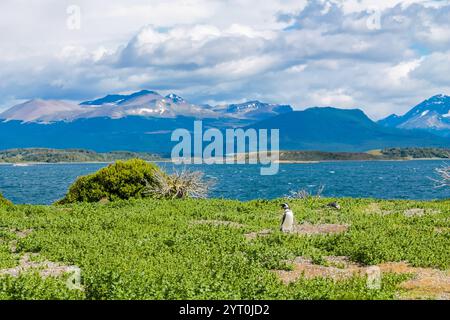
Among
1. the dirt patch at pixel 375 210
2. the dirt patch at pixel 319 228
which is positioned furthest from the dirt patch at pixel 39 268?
the dirt patch at pixel 375 210

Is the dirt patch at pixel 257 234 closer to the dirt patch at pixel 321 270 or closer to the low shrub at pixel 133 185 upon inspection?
the dirt patch at pixel 321 270

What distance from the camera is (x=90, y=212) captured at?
3872 cm

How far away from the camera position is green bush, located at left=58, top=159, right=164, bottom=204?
51.5 metres

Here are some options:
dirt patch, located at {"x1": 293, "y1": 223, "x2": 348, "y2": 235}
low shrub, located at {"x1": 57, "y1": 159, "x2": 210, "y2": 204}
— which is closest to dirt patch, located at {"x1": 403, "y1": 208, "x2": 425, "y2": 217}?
dirt patch, located at {"x1": 293, "y1": 223, "x2": 348, "y2": 235}

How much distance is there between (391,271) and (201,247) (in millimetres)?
8288

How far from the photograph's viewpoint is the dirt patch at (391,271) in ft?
60.4

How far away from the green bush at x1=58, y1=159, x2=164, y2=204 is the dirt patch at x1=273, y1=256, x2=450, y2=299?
2934 centimetres

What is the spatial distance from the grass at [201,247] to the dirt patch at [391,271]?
45 centimetres

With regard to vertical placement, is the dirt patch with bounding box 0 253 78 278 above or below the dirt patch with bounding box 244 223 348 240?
above

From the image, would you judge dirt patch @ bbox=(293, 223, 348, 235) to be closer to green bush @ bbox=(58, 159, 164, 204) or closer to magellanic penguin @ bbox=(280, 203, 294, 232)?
magellanic penguin @ bbox=(280, 203, 294, 232)
